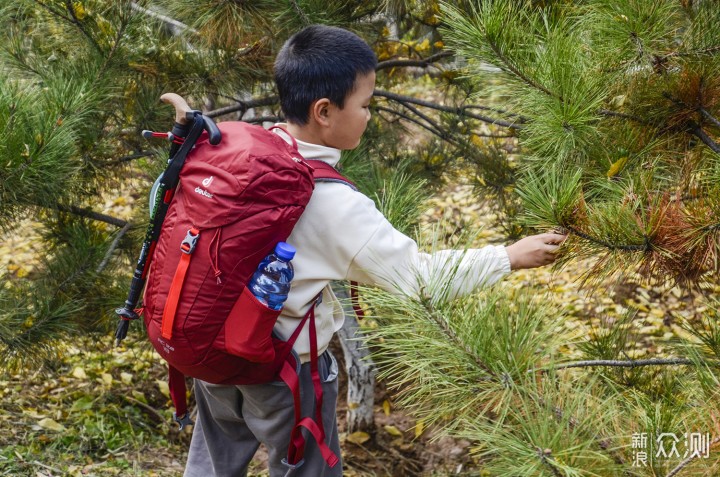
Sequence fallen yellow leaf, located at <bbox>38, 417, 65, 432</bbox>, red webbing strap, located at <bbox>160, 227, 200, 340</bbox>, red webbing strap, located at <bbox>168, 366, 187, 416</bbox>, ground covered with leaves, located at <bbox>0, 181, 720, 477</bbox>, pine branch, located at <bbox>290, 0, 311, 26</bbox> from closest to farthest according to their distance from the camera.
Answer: red webbing strap, located at <bbox>160, 227, 200, 340</bbox> < red webbing strap, located at <bbox>168, 366, 187, 416</bbox> < pine branch, located at <bbox>290, 0, 311, 26</bbox> < ground covered with leaves, located at <bbox>0, 181, 720, 477</bbox> < fallen yellow leaf, located at <bbox>38, 417, 65, 432</bbox>

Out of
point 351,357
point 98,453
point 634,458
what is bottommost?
point 98,453

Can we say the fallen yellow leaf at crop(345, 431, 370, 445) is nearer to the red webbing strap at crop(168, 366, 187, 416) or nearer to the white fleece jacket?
the red webbing strap at crop(168, 366, 187, 416)

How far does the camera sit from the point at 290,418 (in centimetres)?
144

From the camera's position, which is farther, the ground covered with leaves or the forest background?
the ground covered with leaves

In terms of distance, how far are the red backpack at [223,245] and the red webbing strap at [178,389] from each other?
0.30 metres

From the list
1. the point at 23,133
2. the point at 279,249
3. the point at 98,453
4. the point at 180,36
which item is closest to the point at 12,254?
the point at 98,453

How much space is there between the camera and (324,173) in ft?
4.38

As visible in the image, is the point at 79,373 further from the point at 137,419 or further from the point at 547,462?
the point at 547,462

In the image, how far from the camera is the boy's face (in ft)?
4.45

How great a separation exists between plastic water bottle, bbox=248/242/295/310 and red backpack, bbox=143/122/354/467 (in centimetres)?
1

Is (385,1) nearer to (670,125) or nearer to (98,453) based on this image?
(670,125)

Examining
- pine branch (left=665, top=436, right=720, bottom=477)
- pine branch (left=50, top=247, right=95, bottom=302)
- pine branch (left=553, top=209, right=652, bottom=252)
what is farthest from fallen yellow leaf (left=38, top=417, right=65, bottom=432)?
pine branch (left=665, top=436, right=720, bottom=477)

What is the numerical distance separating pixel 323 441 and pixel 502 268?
23.6 inches

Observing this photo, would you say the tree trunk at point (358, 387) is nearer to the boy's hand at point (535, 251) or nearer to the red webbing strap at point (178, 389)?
the red webbing strap at point (178, 389)
